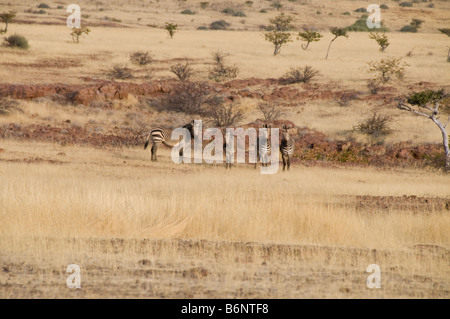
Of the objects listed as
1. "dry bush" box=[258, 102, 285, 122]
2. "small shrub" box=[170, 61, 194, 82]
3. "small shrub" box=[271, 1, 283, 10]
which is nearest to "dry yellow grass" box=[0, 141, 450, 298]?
"dry bush" box=[258, 102, 285, 122]

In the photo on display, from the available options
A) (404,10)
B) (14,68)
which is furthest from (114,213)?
(404,10)

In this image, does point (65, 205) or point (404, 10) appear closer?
point (65, 205)

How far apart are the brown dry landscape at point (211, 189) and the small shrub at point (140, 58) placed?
42cm

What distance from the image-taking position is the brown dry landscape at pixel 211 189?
281 inches

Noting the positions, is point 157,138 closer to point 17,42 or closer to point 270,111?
point 270,111

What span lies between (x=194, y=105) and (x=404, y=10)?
82.7 metres

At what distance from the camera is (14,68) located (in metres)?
37.2

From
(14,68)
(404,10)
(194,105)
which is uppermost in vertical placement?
(404,10)

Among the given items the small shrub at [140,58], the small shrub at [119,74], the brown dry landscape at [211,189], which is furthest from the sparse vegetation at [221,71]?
the small shrub at [119,74]

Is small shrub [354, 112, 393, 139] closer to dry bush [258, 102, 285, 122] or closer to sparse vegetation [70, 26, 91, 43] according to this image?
dry bush [258, 102, 285, 122]

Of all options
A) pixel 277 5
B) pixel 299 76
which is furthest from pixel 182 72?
pixel 277 5

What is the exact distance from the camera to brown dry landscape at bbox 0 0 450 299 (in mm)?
7133
